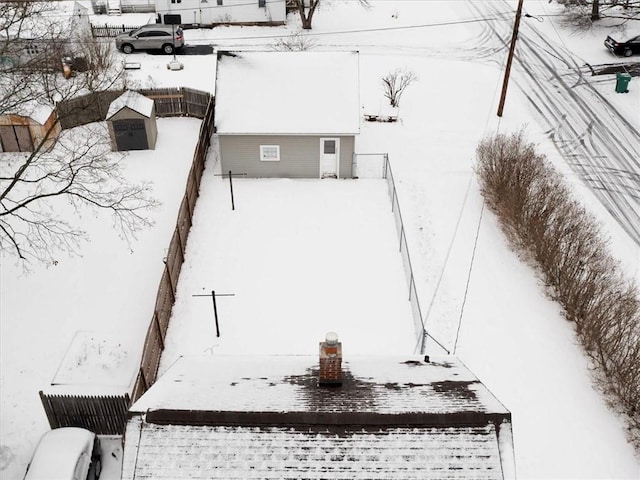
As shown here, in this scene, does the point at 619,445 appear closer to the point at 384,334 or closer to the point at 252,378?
the point at 384,334

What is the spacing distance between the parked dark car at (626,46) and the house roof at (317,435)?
29118 mm

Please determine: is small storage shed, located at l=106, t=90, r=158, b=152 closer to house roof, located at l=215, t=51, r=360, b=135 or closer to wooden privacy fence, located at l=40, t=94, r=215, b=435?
house roof, located at l=215, t=51, r=360, b=135

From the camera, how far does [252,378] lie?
422 inches

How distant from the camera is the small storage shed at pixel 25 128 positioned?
22.5 meters

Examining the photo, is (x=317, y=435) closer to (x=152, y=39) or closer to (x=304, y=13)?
(x=152, y=39)

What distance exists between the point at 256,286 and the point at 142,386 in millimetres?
5000

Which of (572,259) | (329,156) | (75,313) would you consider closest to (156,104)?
(329,156)

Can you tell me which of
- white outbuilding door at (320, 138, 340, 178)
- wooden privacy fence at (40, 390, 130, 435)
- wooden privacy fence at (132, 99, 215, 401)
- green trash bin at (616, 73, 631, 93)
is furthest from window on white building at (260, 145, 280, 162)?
green trash bin at (616, 73, 631, 93)

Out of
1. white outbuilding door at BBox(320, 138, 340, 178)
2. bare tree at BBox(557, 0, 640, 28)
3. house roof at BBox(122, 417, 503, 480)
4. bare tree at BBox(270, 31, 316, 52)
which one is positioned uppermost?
bare tree at BBox(557, 0, 640, 28)

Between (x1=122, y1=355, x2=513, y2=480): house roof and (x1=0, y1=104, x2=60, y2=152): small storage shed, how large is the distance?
16.2 meters

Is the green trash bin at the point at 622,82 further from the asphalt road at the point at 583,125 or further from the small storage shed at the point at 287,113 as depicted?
the small storage shed at the point at 287,113

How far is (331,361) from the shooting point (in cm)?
1024

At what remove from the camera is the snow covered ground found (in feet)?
47.4

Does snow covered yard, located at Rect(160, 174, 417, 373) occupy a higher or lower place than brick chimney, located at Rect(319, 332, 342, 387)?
lower
